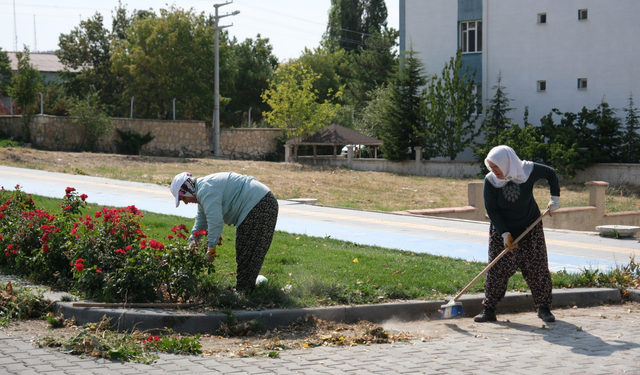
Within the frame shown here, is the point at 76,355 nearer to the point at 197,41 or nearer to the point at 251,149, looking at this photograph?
the point at 251,149

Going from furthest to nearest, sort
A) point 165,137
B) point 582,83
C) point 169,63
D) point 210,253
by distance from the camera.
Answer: point 169,63 → point 165,137 → point 582,83 → point 210,253

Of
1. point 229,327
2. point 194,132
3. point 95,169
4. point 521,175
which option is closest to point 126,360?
point 229,327

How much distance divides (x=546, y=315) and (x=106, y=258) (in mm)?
4416

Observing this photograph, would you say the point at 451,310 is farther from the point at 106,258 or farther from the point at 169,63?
the point at 169,63

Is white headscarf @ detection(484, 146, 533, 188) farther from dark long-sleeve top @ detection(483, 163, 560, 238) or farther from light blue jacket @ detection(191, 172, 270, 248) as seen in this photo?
light blue jacket @ detection(191, 172, 270, 248)

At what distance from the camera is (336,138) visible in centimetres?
3491

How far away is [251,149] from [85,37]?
17.2 meters

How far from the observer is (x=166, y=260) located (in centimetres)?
611

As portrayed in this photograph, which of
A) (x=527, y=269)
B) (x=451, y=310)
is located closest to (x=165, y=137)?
(x=451, y=310)

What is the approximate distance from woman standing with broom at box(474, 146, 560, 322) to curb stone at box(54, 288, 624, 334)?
0.51 m

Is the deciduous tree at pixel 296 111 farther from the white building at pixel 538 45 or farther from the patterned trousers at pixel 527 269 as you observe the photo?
the patterned trousers at pixel 527 269

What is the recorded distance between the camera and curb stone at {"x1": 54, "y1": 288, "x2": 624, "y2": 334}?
580 centimetres

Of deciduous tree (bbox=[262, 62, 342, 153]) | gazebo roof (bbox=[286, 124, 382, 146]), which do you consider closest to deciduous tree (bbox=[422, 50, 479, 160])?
gazebo roof (bbox=[286, 124, 382, 146])

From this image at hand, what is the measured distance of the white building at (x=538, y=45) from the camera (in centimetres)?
2905
